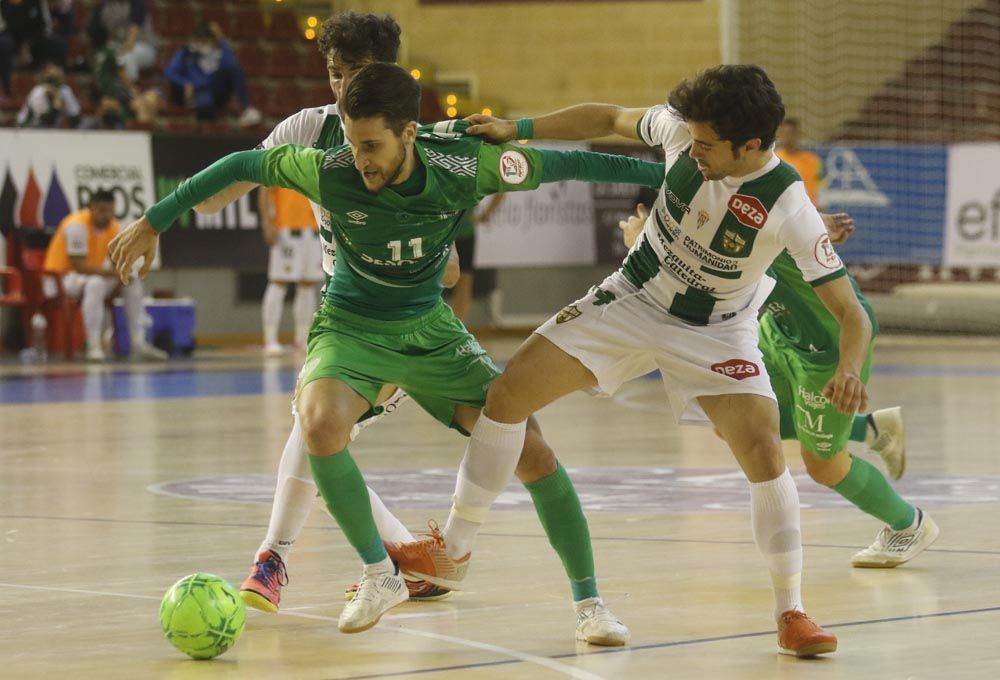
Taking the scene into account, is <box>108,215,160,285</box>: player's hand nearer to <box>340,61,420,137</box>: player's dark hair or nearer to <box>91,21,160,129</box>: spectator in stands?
<box>340,61,420,137</box>: player's dark hair

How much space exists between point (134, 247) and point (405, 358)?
33.9 inches

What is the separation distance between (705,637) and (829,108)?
1843cm

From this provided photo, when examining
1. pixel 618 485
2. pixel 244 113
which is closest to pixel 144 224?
pixel 618 485

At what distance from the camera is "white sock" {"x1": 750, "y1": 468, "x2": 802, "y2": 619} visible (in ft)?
15.8

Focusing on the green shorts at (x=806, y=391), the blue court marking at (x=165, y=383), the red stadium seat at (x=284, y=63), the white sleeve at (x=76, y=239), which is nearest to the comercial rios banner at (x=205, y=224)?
the white sleeve at (x=76, y=239)

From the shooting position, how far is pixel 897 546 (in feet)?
20.5

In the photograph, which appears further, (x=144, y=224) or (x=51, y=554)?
(x=51, y=554)

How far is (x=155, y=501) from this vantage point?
26.1 ft

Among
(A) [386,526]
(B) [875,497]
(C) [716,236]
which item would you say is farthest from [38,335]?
(C) [716,236]

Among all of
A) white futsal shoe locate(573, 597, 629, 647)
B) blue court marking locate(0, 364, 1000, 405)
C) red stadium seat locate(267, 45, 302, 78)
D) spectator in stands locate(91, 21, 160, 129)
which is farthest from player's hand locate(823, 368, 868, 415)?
red stadium seat locate(267, 45, 302, 78)

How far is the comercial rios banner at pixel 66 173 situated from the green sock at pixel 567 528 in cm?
1282

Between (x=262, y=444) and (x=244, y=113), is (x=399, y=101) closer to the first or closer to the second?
(x=262, y=444)

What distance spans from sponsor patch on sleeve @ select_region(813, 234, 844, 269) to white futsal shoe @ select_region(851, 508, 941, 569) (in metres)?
1.69

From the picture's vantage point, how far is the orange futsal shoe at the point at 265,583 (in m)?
5.20
